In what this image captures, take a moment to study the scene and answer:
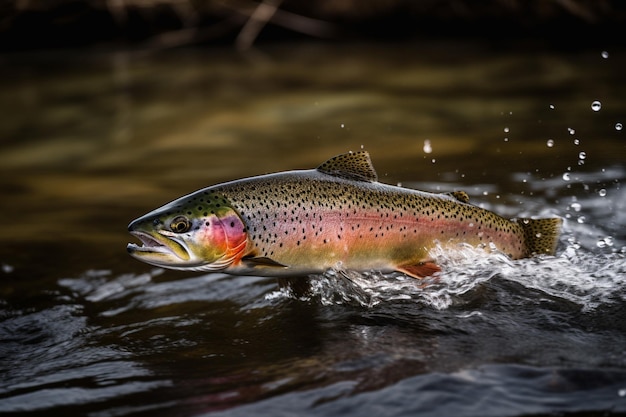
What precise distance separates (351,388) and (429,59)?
907cm

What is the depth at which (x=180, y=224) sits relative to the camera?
10.5ft

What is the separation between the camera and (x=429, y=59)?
11.5 metres

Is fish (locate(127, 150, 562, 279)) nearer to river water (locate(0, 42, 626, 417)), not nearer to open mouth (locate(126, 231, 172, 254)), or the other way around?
Result: open mouth (locate(126, 231, 172, 254))

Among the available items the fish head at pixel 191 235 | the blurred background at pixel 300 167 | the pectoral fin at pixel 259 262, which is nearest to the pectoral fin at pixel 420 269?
the blurred background at pixel 300 167

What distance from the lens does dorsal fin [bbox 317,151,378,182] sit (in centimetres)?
353

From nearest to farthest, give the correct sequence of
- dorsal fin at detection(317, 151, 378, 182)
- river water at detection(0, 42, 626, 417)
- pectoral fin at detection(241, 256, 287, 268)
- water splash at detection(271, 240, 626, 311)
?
river water at detection(0, 42, 626, 417), pectoral fin at detection(241, 256, 287, 268), dorsal fin at detection(317, 151, 378, 182), water splash at detection(271, 240, 626, 311)

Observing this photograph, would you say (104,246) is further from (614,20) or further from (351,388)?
(614,20)

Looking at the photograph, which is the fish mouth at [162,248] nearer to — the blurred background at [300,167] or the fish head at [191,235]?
the fish head at [191,235]

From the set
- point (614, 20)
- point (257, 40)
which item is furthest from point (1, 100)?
point (614, 20)

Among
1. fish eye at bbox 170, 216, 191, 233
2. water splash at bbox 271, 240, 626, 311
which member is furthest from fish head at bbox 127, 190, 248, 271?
water splash at bbox 271, 240, 626, 311

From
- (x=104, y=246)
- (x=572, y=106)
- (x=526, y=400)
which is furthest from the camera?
(x=572, y=106)

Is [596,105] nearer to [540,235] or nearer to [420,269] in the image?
[540,235]

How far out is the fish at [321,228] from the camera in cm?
320

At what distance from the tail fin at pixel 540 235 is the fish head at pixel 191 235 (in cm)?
124
